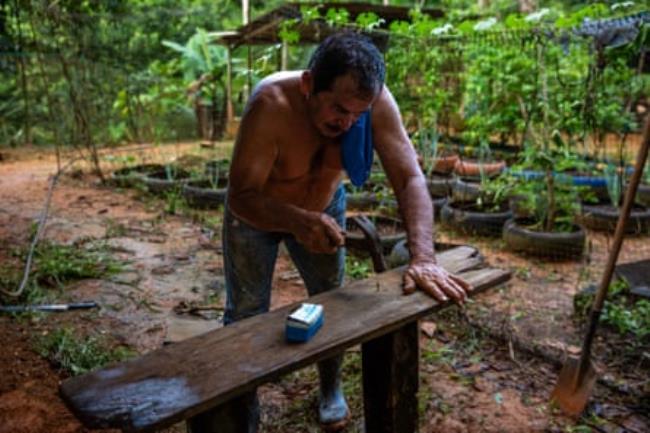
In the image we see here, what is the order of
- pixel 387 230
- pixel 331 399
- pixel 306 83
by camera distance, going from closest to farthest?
pixel 306 83 < pixel 331 399 < pixel 387 230

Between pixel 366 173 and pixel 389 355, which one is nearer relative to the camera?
pixel 389 355

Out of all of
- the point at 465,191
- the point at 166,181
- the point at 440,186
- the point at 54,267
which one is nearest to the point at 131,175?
the point at 166,181

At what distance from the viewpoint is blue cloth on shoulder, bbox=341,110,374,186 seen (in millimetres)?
1962

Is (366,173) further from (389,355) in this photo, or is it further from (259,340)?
(259,340)

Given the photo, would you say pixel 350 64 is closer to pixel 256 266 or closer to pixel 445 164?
pixel 256 266

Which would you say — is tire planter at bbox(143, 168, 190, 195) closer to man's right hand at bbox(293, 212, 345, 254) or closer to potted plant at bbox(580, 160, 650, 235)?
potted plant at bbox(580, 160, 650, 235)

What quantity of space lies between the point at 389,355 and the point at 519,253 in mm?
3270

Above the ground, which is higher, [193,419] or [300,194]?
[300,194]

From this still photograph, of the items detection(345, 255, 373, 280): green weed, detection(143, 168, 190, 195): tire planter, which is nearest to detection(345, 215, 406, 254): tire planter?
detection(345, 255, 373, 280): green weed

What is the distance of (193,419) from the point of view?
4.56 ft

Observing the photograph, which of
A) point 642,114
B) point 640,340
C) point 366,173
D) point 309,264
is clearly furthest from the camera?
point 642,114

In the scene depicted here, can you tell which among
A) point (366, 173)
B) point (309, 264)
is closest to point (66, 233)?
point (309, 264)

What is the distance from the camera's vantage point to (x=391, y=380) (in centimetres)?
191

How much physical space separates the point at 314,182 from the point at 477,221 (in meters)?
3.32
